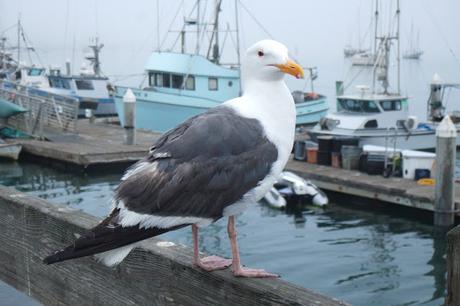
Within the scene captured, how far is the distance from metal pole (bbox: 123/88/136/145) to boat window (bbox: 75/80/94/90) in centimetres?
1588

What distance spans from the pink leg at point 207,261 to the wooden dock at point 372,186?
1247 centimetres

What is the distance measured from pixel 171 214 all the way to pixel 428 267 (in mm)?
10896

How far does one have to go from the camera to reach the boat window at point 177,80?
28500 mm

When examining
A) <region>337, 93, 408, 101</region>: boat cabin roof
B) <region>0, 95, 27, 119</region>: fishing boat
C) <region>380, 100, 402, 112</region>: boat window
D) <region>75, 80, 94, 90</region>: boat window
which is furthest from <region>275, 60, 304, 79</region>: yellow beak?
<region>75, 80, 94, 90</region>: boat window

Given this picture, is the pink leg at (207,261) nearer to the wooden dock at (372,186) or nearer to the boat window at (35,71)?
the wooden dock at (372,186)

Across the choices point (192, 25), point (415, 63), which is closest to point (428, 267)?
point (192, 25)

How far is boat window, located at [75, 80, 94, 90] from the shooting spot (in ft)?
121

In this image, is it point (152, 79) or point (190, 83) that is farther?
point (152, 79)

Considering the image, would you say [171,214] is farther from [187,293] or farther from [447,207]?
[447,207]

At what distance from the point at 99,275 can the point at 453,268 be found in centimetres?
158

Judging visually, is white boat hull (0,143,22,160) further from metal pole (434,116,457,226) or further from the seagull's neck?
the seagull's neck

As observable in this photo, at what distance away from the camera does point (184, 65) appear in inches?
1122

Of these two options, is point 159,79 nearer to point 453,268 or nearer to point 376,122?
point 376,122

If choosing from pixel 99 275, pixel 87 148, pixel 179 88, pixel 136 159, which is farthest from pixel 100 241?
pixel 179 88
